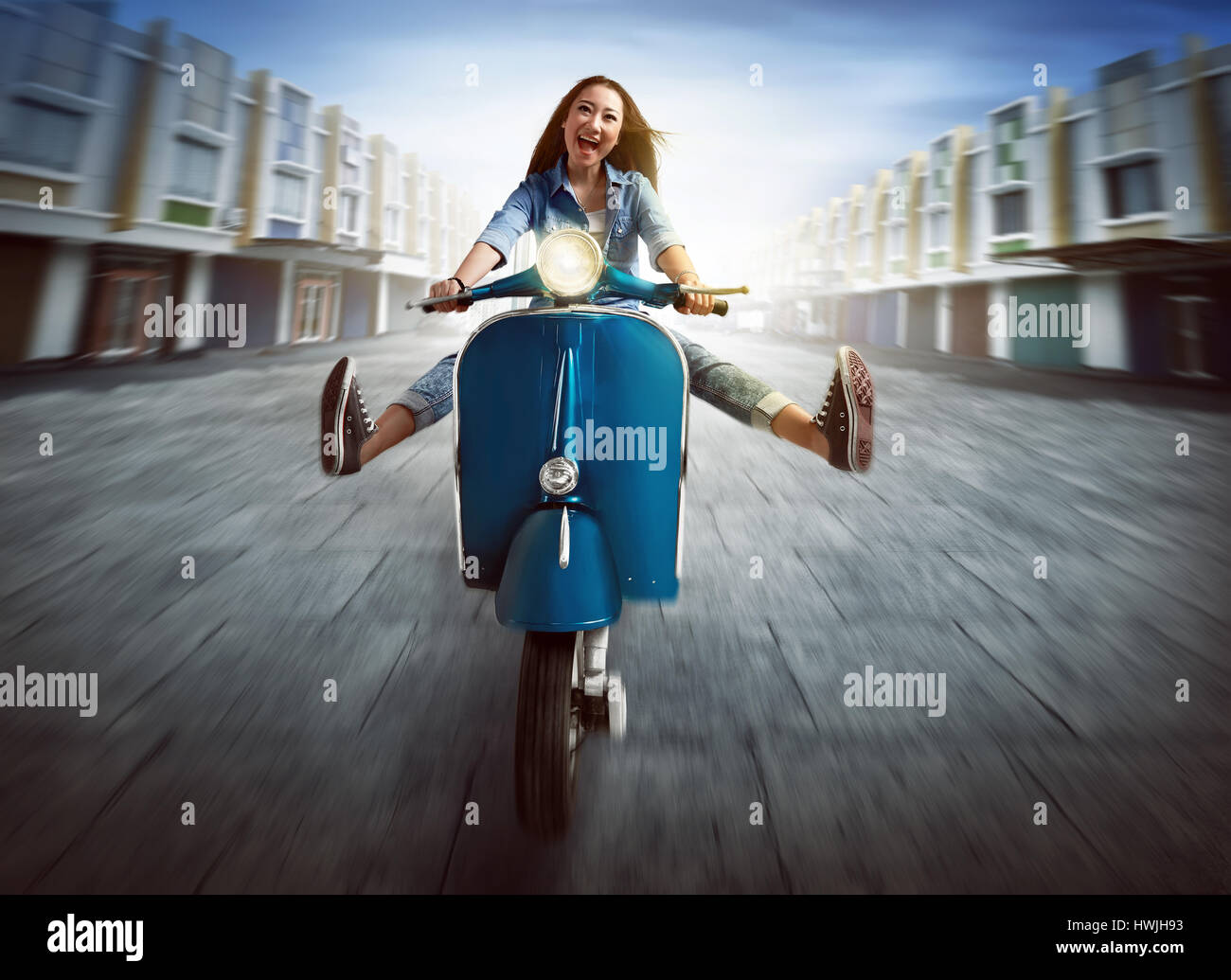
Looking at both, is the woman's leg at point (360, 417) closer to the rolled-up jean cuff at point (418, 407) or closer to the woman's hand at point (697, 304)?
the rolled-up jean cuff at point (418, 407)

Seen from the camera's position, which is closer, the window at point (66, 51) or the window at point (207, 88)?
the window at point (66, 51)

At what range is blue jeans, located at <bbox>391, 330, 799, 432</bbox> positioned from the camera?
2.14 m

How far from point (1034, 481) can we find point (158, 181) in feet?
41.6

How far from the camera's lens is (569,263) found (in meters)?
1.57

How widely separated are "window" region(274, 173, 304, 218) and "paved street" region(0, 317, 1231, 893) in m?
14.7

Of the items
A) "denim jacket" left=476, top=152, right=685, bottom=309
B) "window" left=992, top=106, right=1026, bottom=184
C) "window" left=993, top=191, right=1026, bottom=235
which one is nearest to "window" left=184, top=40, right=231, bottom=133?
"denim jacket" left=476, top=152, right=685, bottom=309

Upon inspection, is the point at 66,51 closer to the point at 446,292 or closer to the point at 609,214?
the point at 609,214

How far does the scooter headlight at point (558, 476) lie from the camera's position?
1661 millimetres

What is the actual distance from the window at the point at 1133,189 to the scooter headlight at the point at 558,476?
16.0 meters

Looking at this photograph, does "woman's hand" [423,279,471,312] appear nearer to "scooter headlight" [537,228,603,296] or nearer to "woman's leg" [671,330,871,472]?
"scooter headlight" [537,228,603,296]

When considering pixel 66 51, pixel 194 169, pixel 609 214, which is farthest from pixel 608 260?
pixel 194 169

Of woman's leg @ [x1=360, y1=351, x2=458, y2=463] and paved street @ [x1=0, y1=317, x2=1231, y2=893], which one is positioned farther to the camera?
woman's leg @ [x1=360, y1=351, x2=458, y2=463]

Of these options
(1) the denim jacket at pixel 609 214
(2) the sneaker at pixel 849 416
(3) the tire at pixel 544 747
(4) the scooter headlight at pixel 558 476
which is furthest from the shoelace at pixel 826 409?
(3) the tire at pixel 544 747

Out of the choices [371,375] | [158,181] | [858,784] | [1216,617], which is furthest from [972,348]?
[858,784]
